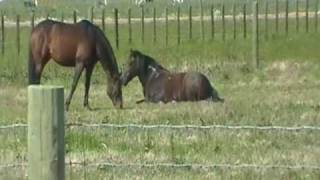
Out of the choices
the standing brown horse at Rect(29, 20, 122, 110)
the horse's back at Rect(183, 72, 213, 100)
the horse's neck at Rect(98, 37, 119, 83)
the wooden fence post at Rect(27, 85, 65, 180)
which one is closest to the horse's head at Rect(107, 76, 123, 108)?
the standing brown horse at Rect(29, 20, 122, 110)

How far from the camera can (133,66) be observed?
20.4 metres

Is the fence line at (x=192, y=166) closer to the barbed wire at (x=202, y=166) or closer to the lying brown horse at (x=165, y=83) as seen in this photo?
the barbed wire at (x=202, y=166)

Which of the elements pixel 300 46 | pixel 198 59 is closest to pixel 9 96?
pixel 198 59

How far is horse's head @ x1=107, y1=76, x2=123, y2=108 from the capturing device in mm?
18844

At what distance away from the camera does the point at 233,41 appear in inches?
1359

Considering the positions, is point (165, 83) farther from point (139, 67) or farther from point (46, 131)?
point (46, 131)

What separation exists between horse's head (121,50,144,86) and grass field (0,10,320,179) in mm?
502

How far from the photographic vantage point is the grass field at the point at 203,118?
9727 millimetres

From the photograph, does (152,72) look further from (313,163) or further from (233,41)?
(233,41)

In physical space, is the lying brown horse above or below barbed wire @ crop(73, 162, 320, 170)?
above

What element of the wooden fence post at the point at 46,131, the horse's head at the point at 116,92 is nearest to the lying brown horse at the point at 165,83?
the horse's head at the point at 116,92

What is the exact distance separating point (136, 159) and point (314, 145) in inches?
73.9

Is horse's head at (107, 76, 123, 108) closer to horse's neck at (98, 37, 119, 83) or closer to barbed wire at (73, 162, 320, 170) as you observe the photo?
Answer: horse's neck at (98, 37, 119, 83)

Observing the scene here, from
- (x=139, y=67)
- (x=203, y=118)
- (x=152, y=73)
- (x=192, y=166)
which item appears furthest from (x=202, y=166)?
(x=139, y=67)
